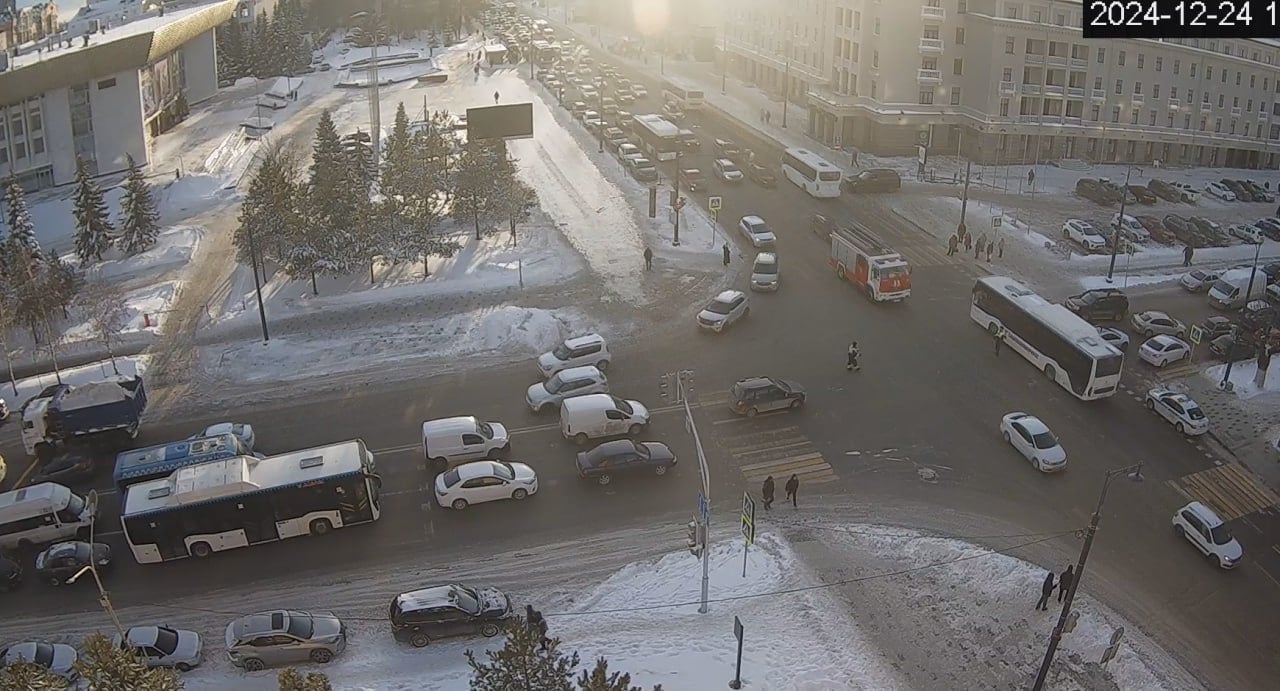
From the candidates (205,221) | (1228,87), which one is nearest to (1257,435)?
→ (205,221)

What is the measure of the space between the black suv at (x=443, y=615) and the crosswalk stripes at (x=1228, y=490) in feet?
66.3

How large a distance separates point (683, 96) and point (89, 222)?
169 feet

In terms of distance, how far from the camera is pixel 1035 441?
29828 mm

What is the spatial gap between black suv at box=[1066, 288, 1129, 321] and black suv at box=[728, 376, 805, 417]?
15.5 meters

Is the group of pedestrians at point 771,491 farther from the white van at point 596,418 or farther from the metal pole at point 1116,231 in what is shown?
the metal pole at point 1116,231

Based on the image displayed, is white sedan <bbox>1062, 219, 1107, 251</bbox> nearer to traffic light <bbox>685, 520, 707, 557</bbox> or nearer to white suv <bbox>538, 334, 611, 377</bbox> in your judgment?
white suv <bbox>538, 334, 611, 377</bbox>

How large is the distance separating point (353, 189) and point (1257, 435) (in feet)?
119

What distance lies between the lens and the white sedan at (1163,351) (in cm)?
3662

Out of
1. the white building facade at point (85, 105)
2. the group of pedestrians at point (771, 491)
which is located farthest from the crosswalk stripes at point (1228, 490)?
the white building facade at point (85, 105)

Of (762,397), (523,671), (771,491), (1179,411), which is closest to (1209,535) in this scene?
(1179,411)

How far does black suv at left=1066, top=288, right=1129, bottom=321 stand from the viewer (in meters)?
40.9

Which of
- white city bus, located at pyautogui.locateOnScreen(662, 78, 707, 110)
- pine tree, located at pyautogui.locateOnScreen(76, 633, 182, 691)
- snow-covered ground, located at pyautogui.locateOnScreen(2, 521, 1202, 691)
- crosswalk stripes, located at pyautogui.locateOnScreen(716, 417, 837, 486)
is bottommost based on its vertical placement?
snow-covered ground, located at pyautogui.locateOnScreen(2, 521, 1202, 691)

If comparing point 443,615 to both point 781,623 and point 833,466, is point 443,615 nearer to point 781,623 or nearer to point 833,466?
point 781,623

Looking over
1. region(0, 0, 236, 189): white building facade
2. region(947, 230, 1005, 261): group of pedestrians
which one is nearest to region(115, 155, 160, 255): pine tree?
region(0, 0, 236, 189): white building facade
